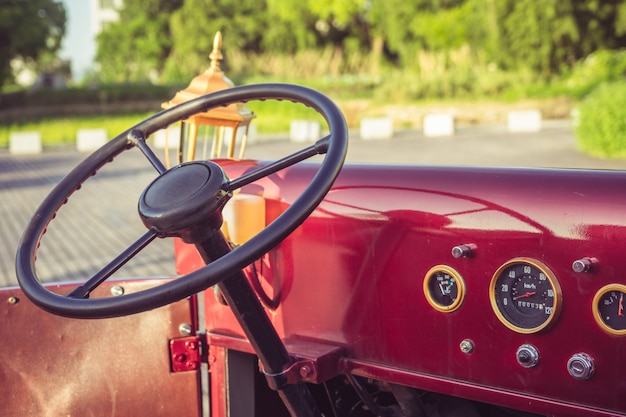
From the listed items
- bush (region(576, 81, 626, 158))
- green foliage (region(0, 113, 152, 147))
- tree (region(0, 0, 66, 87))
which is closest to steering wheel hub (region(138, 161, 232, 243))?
bush (region(576, 81, 626, 158))

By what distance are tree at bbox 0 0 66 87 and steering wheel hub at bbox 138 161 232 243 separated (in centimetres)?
3731

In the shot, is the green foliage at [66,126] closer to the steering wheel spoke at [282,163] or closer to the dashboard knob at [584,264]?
the steering wheel spoke at [282,163]

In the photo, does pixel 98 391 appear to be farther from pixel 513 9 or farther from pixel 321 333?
pixel 513 9

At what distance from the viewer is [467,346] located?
72.8 inches

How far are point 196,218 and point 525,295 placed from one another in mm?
659

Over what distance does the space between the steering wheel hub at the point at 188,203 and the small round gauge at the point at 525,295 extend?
568 millimetres

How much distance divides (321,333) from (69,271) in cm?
649

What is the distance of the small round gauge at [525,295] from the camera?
1723 mm

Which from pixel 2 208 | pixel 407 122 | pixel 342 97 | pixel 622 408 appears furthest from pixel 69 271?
pixel 342 97

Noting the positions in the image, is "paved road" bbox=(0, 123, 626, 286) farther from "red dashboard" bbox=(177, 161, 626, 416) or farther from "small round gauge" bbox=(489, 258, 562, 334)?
"small round gauge" bbox=(489, 258, 562, 334)

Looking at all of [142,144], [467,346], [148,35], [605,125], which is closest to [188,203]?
[142,144]

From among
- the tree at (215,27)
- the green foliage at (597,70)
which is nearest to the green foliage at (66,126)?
the green foliage at (597,70)

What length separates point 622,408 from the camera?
167 cm

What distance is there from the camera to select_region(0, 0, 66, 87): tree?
37.0 meters
